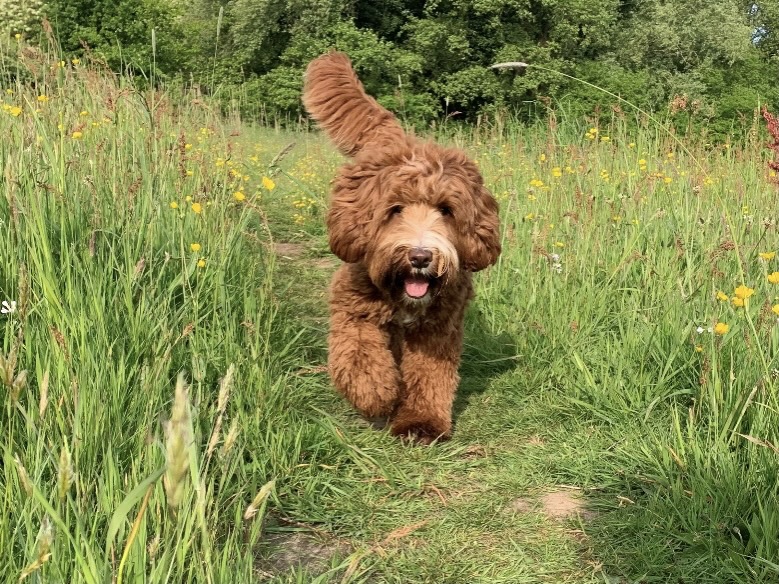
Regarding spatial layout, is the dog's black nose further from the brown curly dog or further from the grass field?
the grass field

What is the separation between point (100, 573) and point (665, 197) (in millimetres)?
4595

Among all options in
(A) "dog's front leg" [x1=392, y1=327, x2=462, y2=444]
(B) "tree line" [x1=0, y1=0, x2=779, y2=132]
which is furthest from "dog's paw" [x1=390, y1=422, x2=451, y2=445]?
(B) "tree line" [x1=0, y1=0, x2=779, y2=132]

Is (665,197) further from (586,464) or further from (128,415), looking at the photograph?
(128,415)

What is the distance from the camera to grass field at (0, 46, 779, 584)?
1.76 meters

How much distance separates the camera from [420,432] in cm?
327

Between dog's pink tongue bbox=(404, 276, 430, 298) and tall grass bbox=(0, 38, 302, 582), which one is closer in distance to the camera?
tall grass bbox=(0, 38, 302, 582)

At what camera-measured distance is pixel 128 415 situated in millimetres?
2146

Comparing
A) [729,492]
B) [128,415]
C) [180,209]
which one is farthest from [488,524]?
[180,209]

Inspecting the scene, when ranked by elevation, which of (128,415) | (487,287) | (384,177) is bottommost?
(487,287)

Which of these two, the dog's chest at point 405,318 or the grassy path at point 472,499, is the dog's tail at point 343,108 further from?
the grassy path at point 472,499

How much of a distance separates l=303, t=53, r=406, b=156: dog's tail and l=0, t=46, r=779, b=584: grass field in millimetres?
712

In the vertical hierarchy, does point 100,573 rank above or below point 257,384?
above

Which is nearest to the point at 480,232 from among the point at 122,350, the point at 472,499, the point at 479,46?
the point at 472,499

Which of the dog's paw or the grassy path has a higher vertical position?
the grassy path
